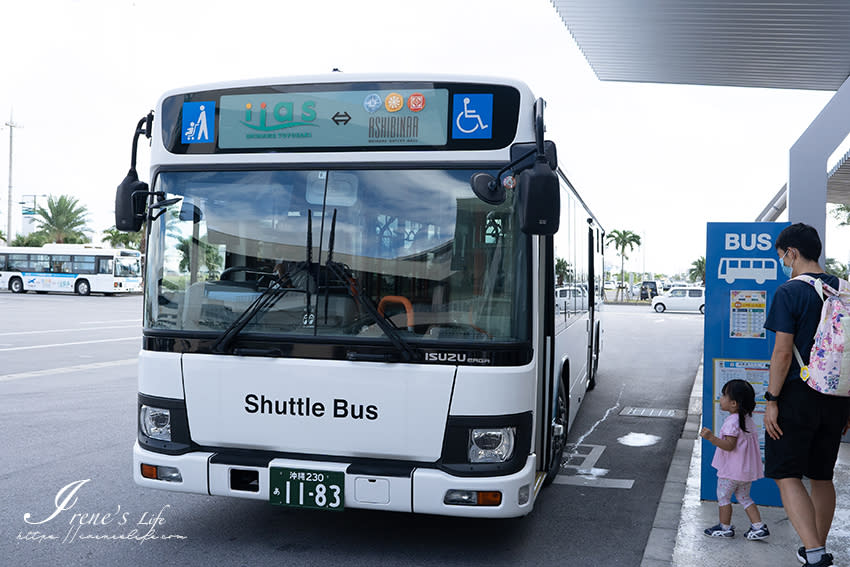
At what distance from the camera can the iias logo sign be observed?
15.4ft

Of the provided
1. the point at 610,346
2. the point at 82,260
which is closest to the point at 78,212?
the point at 82,260

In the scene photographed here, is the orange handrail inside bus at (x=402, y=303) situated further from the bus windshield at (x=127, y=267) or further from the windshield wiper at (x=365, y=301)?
the bus windshield at (x=127, y=267)

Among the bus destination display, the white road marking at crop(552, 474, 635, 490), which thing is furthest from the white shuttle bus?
the white road marking at crop(552, 474, 635, 490)

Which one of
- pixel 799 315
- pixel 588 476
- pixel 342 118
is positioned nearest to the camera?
pixel 799 315

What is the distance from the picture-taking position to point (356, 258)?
14.6 feet

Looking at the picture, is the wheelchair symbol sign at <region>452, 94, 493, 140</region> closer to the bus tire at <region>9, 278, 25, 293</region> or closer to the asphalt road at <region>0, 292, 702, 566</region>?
the asphalt road at <region>0, 292, 702, 566</region>

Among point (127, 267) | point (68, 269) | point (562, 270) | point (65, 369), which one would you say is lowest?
point (65, 369)

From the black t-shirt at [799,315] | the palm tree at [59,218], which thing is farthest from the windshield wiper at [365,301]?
the palm tree at [59,218]

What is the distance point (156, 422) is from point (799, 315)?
12.5 feet

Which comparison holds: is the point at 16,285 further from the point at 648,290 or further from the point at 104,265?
the point at 648,290

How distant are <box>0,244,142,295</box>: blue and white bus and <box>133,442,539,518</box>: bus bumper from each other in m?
43.7

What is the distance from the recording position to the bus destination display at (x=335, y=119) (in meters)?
4.52

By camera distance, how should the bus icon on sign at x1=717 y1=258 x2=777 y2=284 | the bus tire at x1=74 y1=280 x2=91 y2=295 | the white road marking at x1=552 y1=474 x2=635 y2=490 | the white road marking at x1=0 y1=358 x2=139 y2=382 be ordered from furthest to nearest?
the bus tire at x1=74 y1=280 x2=91 y2=295, the white road marking at x1=0 y1=358 x2=139 y2=382, the white road marking at x1=552 y1=474 x2=635 y2=490, the bus icon on sign at x1=717 y1=258 x2=777 y2=284

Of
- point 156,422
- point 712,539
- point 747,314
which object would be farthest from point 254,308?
point 747,314
